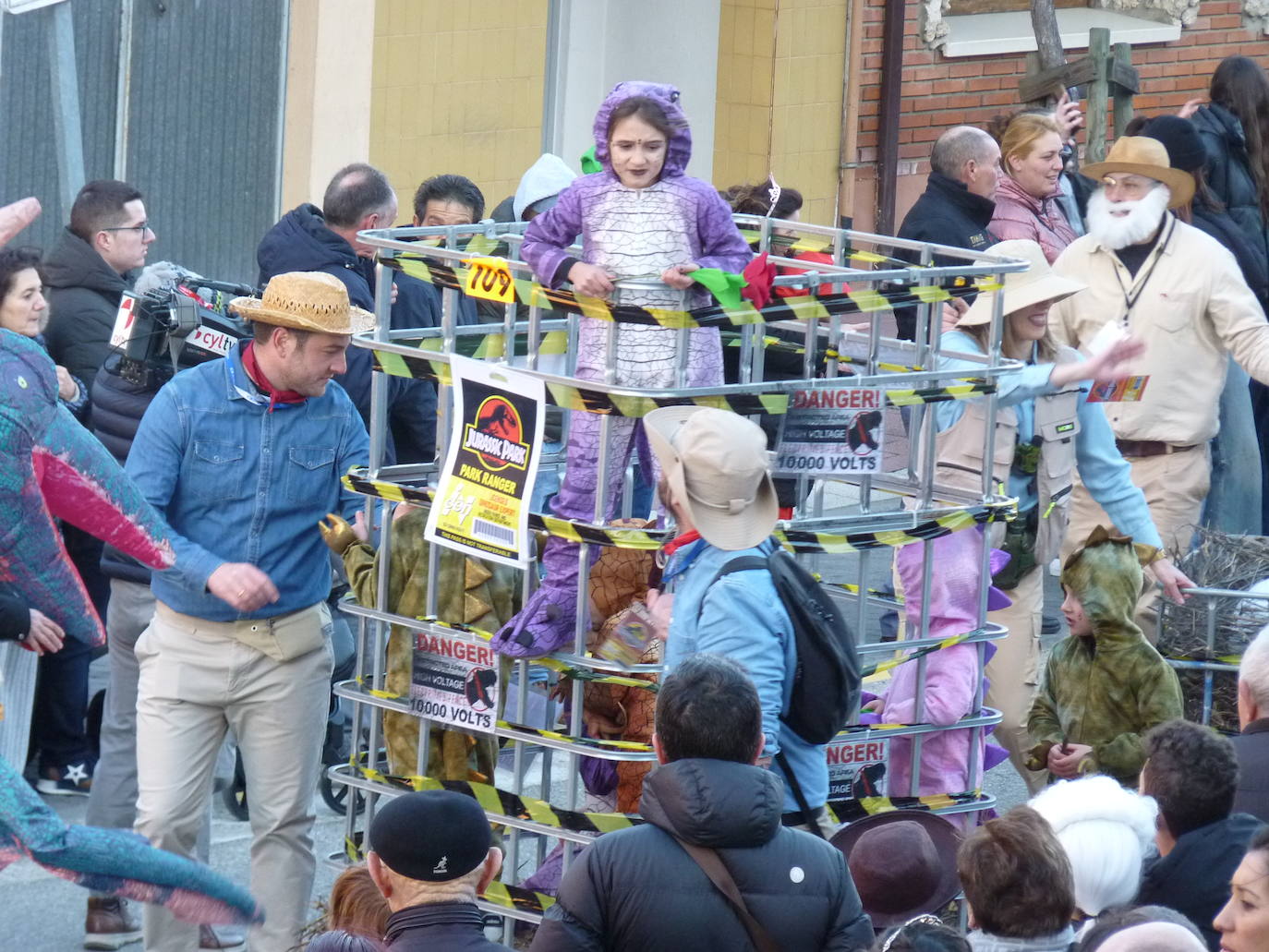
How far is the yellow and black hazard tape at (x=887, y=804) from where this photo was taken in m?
5.05

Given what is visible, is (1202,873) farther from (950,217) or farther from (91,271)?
(950,217)

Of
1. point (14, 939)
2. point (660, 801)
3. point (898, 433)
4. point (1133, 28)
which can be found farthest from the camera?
point (1133, 28)

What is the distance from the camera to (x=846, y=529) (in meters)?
5.02

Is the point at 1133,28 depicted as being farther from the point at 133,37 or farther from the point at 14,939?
the point at 14,939

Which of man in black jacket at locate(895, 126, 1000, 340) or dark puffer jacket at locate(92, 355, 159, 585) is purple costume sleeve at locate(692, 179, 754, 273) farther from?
man in black jacket at locate(895, 126, 1000, 340)

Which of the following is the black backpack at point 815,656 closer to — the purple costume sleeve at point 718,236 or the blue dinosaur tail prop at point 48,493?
the purple costume sleeve at point 718,236

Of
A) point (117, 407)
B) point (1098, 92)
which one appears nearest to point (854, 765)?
point (117, 407)

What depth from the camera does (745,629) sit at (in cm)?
431

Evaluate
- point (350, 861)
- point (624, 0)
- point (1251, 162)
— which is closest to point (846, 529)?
point (350, 861)

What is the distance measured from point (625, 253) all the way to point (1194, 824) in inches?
82.0

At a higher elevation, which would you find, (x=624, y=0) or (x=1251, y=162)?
(x=624, y=0)

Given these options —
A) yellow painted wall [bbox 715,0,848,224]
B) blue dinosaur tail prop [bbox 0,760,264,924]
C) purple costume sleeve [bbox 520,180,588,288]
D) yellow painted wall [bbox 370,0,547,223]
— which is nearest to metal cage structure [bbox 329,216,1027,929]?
purple costume sleeve [bbox 520,180,588,288]

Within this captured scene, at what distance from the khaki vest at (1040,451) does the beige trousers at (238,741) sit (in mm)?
2007

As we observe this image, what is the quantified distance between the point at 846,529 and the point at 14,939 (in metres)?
2.83
